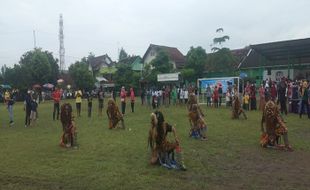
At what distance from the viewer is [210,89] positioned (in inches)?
1235

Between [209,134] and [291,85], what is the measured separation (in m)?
10.8

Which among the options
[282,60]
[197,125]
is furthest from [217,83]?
[197,125]

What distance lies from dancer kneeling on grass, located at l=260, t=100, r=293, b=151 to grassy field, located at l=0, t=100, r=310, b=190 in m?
0.40

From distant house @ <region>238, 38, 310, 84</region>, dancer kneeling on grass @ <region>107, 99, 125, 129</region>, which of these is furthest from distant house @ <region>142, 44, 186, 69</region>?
dancer kneeling on grass @ <region>107, 99, 125, 129</region>

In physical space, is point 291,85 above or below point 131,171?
above

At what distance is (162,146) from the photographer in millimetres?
9992

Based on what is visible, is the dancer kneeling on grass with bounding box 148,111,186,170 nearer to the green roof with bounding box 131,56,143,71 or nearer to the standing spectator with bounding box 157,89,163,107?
the standing spectator with bounding box 157,89,163,107

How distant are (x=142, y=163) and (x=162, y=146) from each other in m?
0.72

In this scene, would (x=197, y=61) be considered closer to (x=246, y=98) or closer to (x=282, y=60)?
(x=282, y=60)

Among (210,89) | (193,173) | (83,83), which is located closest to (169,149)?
(193,173)

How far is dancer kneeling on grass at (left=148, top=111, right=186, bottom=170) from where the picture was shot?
987 cm

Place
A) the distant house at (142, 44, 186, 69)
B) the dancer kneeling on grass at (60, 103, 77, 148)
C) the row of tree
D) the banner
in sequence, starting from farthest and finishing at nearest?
the distant house at (142, 44, 186, 69)
the row of tree
the banner
the dancer kneeling on grass at (60, 103, 77, 148)

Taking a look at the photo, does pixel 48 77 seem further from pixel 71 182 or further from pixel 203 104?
pixel 71 182

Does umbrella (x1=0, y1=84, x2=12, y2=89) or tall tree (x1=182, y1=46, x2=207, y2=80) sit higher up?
tall tree (x1=182, y1=46, x2=207, y2=80)
